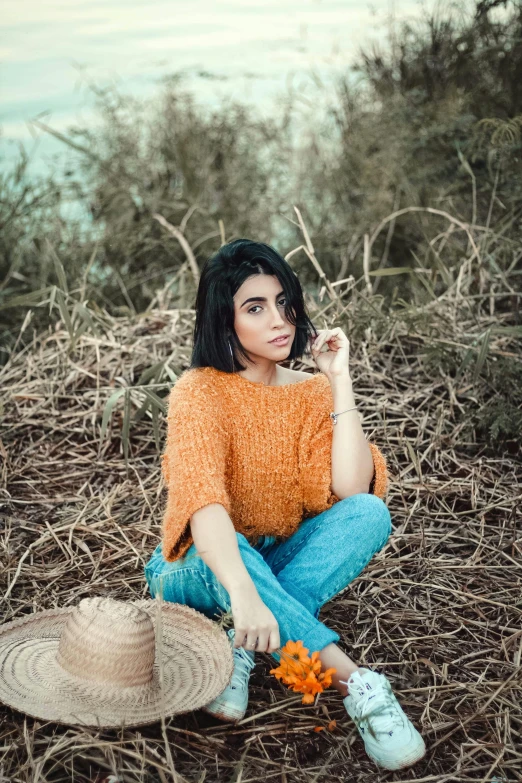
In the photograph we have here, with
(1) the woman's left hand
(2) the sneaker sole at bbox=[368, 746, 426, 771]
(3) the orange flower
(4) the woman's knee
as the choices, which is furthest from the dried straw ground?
(1) the woman's left hand

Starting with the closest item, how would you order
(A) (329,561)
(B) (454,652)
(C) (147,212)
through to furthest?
1. (A) (329,561)
2. (B) (454,652)
3. (C) (147,212)

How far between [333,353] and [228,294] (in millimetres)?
274

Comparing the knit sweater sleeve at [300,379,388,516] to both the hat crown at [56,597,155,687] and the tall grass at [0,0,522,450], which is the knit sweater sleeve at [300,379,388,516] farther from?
the tall grass at [0,0,522,450]

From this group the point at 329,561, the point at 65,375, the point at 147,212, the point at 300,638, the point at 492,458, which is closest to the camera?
the point at 300,638

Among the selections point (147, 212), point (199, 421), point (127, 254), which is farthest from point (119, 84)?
point (199, 421)

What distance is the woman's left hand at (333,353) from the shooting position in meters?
1.85

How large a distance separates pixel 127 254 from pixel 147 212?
0.38 m

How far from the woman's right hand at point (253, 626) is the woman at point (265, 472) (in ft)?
0.23

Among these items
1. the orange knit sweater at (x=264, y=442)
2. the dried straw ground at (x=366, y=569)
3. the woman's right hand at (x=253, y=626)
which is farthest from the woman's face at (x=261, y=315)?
the dried straw ground at (x=366, y=569)

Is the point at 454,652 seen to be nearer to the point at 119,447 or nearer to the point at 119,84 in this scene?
the point at 119,447

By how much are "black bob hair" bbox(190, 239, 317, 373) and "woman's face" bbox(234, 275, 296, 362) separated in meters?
0.01

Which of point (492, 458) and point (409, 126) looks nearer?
point (492, 458)

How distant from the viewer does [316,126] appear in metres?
4.93

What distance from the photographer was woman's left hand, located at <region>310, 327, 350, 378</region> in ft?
6.06
